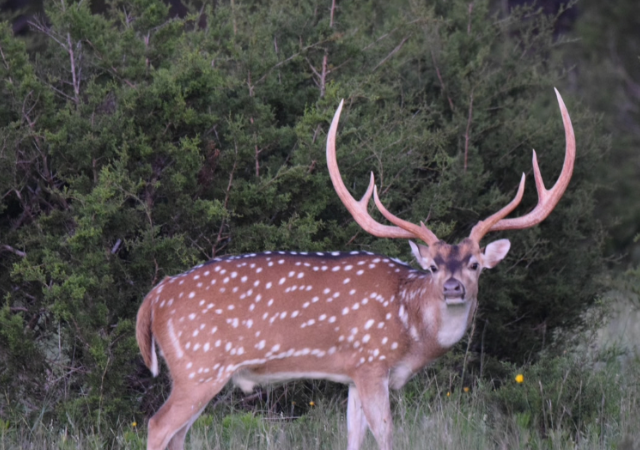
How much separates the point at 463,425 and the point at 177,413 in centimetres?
190

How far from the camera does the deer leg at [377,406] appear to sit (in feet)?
18.4

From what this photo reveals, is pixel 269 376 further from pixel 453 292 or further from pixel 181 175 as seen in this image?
pixel 181 175

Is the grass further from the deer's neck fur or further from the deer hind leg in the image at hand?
the deer's neck fur

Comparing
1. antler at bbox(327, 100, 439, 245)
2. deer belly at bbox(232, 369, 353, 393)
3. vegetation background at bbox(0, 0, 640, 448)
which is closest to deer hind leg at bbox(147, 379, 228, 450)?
deer belly at bbox(232, 369, 353, 393)

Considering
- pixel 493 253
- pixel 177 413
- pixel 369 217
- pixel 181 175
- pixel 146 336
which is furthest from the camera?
pixel 181 175

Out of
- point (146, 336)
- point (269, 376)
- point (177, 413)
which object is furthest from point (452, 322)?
point (146, 336)

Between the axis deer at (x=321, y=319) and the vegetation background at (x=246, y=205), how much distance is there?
1.59 ft

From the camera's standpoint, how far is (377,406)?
5672mm

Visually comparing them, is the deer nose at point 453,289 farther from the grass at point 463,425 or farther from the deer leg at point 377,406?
the grass at point 463,425

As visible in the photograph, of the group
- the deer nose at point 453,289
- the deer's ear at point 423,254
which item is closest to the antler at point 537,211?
the deer's ear at point 423,254

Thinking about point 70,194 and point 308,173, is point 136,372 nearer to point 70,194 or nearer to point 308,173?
point 70,194

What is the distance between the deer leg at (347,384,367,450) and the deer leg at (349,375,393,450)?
23 cm

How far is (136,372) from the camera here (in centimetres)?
681

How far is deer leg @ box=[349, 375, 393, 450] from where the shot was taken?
5.60m
